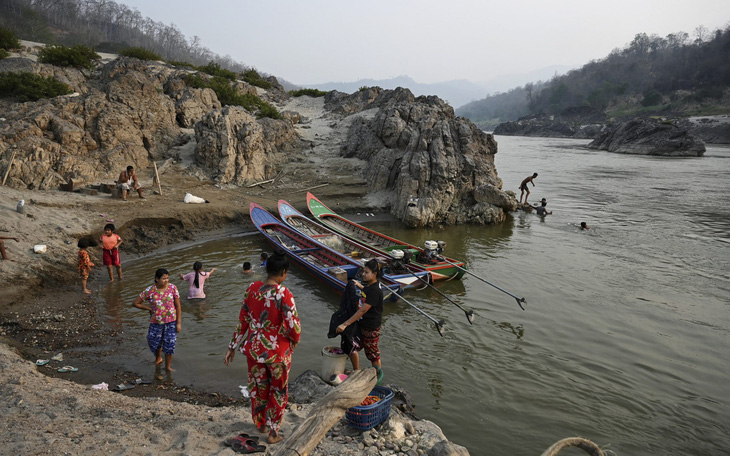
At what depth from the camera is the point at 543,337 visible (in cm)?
834

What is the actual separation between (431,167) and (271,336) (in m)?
15.2

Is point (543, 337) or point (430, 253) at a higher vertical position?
point (430, 253)

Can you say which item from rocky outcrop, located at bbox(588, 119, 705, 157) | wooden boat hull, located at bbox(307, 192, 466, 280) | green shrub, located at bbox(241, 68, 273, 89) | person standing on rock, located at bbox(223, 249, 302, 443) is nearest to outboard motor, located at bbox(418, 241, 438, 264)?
wooden boat hull, located at bbox(307, 192, 466, 280)

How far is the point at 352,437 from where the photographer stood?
4.31m

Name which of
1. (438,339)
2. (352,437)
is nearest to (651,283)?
(438,339)

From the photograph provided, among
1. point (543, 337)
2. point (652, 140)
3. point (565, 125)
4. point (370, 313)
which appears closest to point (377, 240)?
point (543, 337)

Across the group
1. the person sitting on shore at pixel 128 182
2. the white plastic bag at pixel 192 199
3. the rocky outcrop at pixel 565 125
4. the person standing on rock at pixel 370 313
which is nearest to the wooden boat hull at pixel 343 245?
the white plastic bag at pixel 192 199

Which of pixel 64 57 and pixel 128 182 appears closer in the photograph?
pixel 128 182

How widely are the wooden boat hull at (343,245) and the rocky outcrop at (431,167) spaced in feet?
14.2

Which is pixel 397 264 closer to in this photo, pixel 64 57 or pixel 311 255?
pixel 311 255

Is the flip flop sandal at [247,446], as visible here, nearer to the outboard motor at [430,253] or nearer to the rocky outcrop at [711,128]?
the outboard motor at [430,253]

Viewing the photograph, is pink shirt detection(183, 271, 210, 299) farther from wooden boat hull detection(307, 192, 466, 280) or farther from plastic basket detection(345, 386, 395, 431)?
plastic basket detection(345, 386, 395, 431)

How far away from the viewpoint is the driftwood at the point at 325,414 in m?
3.39

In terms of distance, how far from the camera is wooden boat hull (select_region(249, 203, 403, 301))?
9917 millimetres
